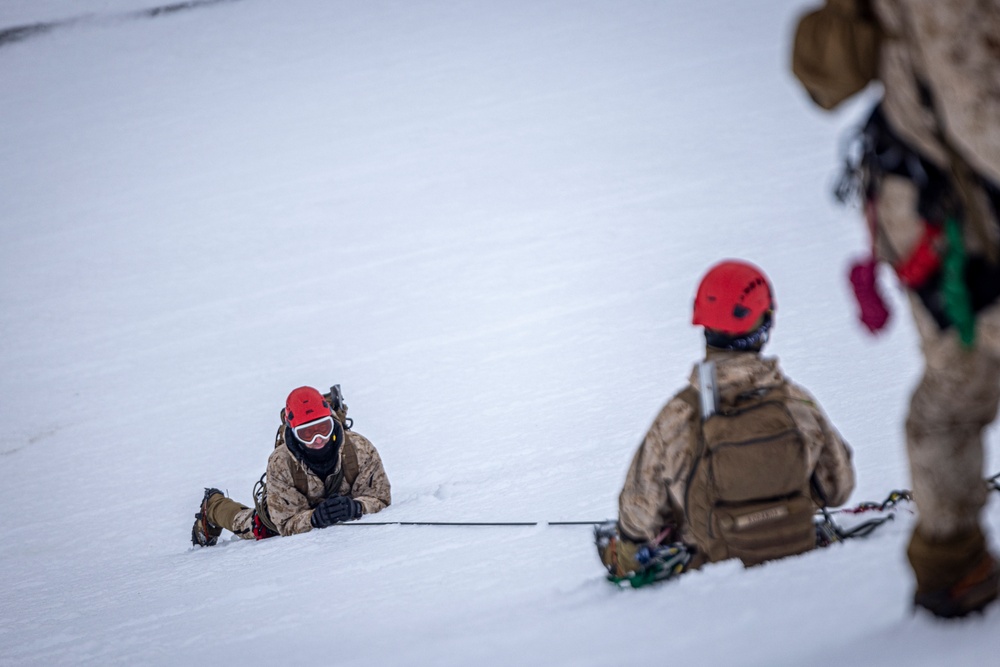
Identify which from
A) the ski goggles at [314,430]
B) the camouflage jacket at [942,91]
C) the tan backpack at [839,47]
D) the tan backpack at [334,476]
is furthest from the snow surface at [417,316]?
the tan backpack at [839,47]

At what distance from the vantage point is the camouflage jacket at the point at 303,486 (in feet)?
19.8

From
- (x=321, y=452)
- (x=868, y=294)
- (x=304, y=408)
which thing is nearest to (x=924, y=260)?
(x=868, y=294)

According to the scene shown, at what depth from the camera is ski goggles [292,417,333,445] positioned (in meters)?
5.78

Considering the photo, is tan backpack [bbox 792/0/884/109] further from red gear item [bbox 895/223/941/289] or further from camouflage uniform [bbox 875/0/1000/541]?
red gear item [bbox 895/223/941/289]

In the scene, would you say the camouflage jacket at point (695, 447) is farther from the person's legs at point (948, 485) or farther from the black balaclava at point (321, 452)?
the black balaclava at point (321, 452)

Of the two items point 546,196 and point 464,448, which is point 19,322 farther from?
point 464,448

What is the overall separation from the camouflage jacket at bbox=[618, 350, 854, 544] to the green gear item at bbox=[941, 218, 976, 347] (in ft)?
3.32

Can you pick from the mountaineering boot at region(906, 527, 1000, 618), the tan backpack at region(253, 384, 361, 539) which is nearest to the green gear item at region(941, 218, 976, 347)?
the mountaineering boot at region(906, 527, 1000, 618)

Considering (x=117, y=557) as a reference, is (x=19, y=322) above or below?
above

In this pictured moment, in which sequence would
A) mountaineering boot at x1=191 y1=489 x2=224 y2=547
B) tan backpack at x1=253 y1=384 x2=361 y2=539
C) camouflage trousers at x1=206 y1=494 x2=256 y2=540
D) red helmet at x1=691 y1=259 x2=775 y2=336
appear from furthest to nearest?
mountaineering boot at x1=191 y1=489 x2=224 y2=547, camouflage trousers at x1=206 y1=494 x2=256 y2=540, tan backpack at x1=253 y1=384 x2=361 y2=539, red helmet at x1=691 y1=259 x2=775 y2=336

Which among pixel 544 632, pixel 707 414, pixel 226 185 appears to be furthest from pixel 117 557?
pixel 226 185

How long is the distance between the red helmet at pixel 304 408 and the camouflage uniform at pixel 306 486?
0.36m

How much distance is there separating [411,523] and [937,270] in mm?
4404

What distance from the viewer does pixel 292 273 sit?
1497 cm
